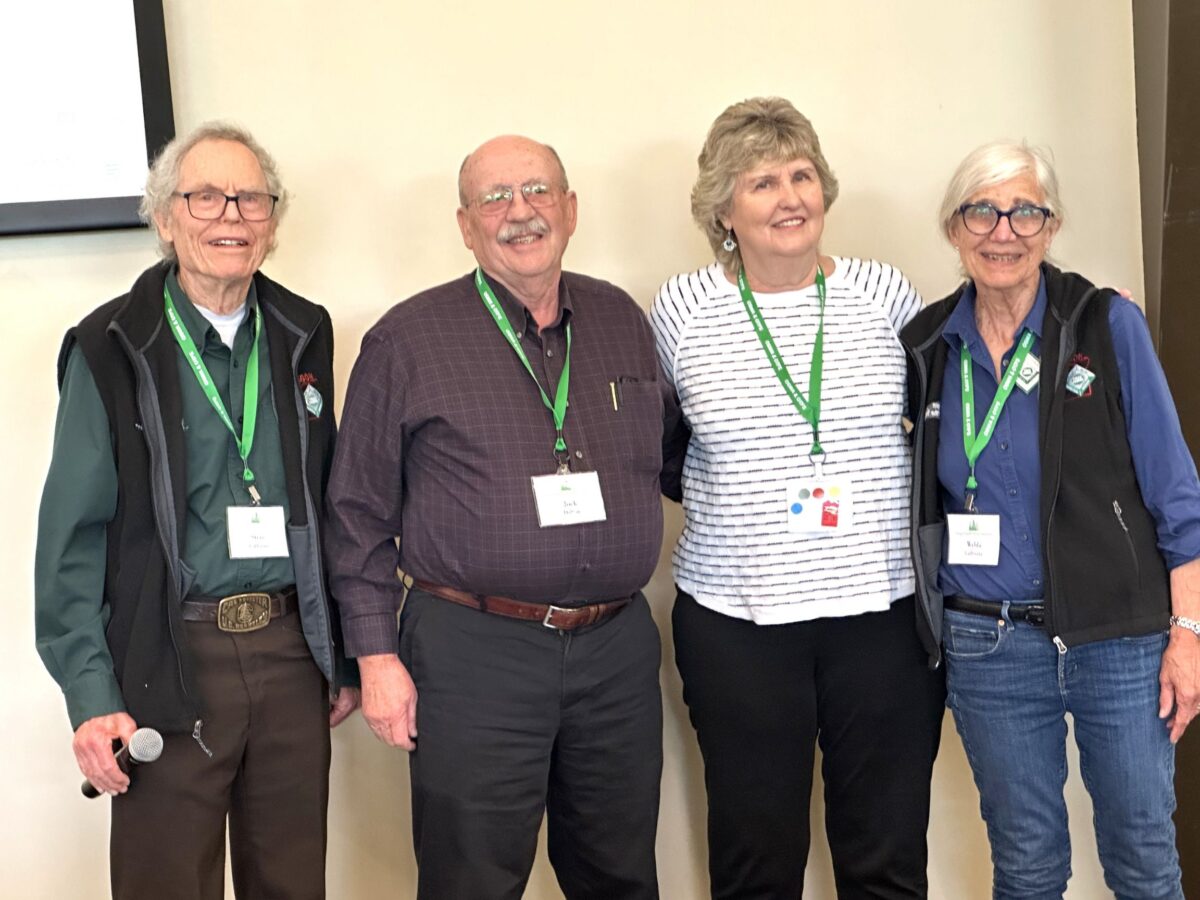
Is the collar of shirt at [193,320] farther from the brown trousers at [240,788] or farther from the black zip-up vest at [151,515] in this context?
the brown trousers at [240,788]

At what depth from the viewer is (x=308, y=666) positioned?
2137mm

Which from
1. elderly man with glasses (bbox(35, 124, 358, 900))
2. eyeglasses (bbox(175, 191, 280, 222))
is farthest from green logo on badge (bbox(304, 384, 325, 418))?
eyeglasses (bbox(175, 191, 280, 222))

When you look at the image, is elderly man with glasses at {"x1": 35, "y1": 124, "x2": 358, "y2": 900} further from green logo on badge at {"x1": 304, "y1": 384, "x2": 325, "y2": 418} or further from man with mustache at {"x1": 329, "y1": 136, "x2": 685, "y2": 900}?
man with mustache at {"x1": 329, "y1": 136, "x2": 685, "y2": 900}

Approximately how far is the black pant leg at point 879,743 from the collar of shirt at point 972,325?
1.66 ft

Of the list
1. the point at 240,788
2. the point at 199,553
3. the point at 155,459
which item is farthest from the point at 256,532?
the point at 240,788

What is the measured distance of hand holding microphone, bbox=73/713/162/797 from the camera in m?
1.94

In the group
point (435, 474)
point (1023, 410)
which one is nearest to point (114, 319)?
point (435, 474)

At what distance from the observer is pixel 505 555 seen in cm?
208

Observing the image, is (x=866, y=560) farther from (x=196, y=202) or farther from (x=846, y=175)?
(x=196, y=202)

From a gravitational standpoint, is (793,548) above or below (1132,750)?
above

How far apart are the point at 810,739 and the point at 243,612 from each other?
112 centimetres

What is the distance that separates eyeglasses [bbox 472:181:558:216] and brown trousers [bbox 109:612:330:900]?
843 millimetres

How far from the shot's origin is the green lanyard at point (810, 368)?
2.25 metres

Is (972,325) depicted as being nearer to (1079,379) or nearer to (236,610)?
(1079,379)
